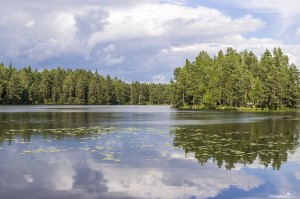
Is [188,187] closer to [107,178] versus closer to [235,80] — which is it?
[107,178]

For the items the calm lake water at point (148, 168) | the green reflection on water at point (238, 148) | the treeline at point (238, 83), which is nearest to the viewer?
the calm lake water at point (148, 168)

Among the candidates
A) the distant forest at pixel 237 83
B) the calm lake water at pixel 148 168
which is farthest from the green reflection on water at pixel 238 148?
the distant forest at pixel 237 83

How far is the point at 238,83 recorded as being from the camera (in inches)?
4975

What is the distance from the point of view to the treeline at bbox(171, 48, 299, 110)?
122 meters

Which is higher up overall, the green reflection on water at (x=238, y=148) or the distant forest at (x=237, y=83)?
the distant forest at (x=237, y=83)

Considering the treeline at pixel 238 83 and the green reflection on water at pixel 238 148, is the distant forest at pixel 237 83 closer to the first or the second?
the treeline at pixel 238 83

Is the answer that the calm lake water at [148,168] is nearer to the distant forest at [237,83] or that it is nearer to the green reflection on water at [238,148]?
the green reflection on water at [238,148]

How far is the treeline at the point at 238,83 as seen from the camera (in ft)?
401

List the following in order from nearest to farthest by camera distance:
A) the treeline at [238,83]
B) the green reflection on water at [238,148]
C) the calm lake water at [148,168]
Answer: the calm lake water at [148,168] → the green reflection on water at [238,148] → the treeline at [238,83]

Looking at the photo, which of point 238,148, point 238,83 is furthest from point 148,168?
point 238,83

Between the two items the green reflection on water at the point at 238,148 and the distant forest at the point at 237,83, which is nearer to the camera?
the green reflection on water at the point at 238,148

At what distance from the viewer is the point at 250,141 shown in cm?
3434

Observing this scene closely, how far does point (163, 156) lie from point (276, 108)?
→ 106 metres

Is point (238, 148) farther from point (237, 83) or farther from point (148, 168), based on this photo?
point (237, 83)
